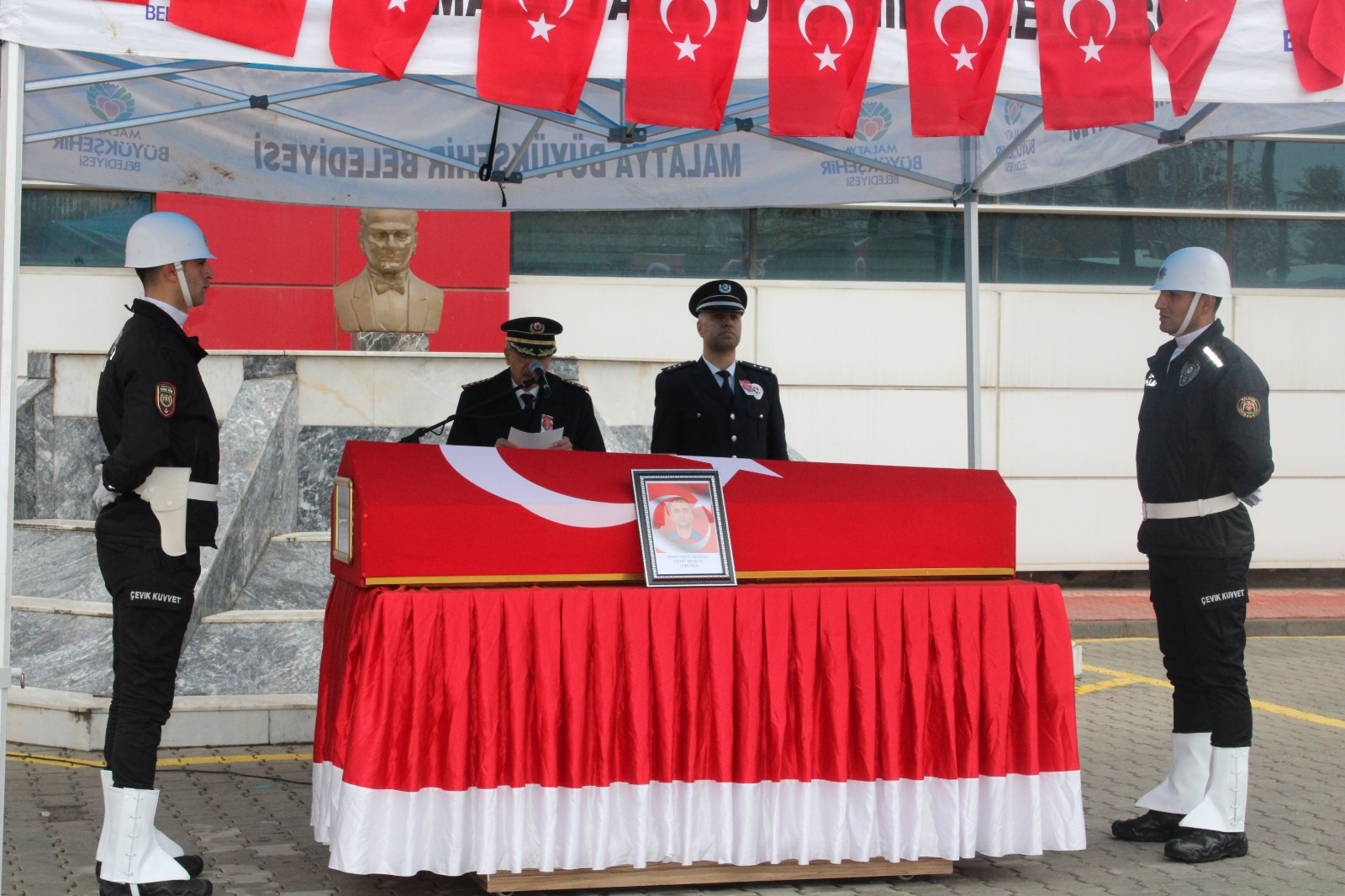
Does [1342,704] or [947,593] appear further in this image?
[1342,704]

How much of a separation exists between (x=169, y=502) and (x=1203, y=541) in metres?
3.56

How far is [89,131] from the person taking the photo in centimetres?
579

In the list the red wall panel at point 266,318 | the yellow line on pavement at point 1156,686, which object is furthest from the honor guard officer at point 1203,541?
the red wall panel at point 266,318

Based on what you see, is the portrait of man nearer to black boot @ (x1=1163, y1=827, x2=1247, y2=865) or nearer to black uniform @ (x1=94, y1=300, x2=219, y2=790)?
black uniform @ (x1=94, y1=300, x2=219, y2=790)

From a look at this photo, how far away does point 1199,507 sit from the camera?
201 inches

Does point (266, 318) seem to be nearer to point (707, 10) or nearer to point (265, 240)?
point (265, 240)

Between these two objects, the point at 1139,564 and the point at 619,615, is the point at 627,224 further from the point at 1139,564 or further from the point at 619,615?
the point at 619,615

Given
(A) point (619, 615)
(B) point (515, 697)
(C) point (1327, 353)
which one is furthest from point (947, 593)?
(C) point (1327, 353)

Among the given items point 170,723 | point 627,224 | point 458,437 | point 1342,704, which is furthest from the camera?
point 627,224

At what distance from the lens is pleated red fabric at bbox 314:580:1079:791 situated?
4.20m

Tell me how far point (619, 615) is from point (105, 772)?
1.66m

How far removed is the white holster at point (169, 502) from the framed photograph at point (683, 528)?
141 centimetres

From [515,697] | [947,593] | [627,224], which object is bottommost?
[515,697]

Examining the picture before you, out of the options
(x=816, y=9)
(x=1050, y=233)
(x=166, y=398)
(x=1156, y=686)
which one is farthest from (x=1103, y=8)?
(x=1050, y=233)
